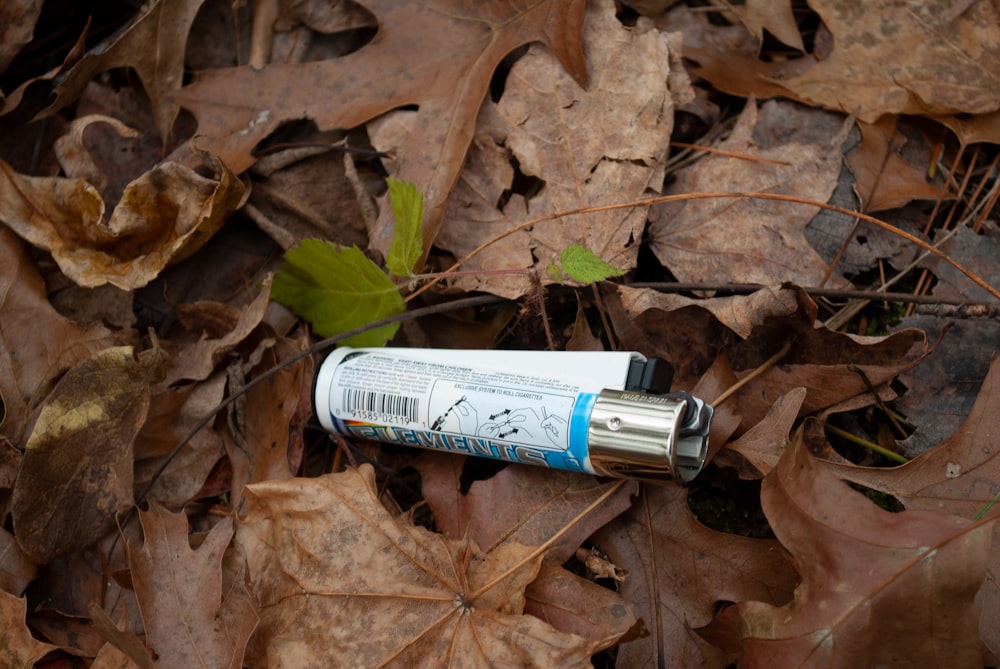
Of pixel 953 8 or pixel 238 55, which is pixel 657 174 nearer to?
pixel 953 8

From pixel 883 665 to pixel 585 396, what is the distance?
0.65 m

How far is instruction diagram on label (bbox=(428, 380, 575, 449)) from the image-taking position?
144 centimetres

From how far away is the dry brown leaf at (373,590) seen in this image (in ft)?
4.53

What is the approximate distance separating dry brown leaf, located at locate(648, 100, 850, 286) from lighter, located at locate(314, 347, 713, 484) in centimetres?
34

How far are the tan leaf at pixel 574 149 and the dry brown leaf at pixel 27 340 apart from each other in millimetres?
857

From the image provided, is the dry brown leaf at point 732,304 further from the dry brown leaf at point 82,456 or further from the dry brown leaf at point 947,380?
the dry brown leaf at point 82,456

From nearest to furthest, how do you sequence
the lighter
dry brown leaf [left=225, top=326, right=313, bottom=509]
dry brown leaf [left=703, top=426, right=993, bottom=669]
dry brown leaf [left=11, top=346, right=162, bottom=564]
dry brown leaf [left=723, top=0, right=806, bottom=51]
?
1. dry brown leaf [left=703, top=426, right=993, bottom=669]
2. the lighter
3. dry brown leaf [left=11, top=346, right=162, bottom=564]
4. dry brown leaf [left=225, top=326, right=313, bottom=509]
5. dry brown leaf [left=723, top=0, right=806, bottom=51]

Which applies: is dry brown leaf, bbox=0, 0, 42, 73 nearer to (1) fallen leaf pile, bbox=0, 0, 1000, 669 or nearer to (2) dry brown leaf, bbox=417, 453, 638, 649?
(1) fallen leaf pile, bbox=0, 0, 1000, 669

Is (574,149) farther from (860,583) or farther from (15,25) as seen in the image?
(15,25)

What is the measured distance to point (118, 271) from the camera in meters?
1.79

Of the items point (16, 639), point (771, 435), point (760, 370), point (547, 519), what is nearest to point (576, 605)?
point (547, 519)

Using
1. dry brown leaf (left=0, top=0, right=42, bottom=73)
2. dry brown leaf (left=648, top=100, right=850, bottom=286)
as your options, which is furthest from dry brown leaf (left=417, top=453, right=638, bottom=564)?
dry brown leaf (left=0, top=0, right=42, bottom=73)

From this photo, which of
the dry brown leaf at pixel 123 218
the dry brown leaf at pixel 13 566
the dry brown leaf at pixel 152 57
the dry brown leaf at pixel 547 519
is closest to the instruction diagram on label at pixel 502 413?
the dry brown leaf at pixel 547 519

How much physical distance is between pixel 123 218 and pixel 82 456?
0.54 meters
